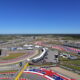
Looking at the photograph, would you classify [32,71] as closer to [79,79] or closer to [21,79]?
[21,79]

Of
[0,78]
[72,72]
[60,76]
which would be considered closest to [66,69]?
[72,72]

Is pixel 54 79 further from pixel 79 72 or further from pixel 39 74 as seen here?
pixel 79 72

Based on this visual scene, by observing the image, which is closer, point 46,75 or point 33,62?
point 46,75

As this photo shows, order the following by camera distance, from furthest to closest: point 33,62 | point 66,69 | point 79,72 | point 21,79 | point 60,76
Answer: point 33,62, point 66,69, point 79,72, point 60,76, point 21,79

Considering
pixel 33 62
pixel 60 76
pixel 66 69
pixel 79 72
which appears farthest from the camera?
pixel 33 62

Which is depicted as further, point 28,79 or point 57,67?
point 57,67

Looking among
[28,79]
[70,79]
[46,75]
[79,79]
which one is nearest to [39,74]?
[46,75]

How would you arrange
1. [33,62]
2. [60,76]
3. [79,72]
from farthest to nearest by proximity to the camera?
1. [33,62]
2. [79,72]
3. [60,76]

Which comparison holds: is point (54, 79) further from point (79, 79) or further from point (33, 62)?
point (33, 62)

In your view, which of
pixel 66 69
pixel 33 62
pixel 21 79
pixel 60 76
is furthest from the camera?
pixel 33 62
